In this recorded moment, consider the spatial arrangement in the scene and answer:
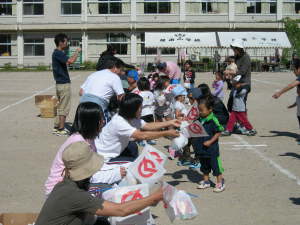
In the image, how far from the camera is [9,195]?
724cm

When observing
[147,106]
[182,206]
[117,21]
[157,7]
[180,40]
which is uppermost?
[157,7]

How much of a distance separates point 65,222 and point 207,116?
4.06 metres

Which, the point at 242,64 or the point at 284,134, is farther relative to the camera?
the point at 284,134

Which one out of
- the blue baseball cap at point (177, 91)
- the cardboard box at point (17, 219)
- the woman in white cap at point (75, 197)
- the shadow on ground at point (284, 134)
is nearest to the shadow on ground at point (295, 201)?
the blue baseball cap at point (177, 91)

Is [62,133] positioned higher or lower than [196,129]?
lower

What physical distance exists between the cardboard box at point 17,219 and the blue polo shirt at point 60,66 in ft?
22.4

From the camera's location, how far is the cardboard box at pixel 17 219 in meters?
4.86

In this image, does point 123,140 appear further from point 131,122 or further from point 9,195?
point 9,195

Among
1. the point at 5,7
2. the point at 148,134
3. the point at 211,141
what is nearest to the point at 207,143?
the point at 211,141

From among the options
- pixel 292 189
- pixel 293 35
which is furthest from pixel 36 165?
pixel 293 35

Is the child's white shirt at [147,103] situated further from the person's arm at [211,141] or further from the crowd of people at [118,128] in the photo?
the person's arm at [211,141]

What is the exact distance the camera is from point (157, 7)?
50906 mm

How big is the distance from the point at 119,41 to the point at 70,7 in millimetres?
5962

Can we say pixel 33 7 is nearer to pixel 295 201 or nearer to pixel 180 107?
pixel 180 107
